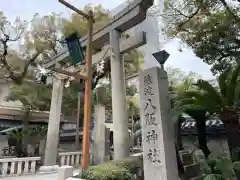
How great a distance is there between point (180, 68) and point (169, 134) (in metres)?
15.2

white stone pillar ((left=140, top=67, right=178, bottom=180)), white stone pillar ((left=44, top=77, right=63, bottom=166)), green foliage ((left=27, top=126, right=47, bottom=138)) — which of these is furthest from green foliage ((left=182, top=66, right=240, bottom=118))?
green foliage ((left=27, top=126, right=47, bottom=138))

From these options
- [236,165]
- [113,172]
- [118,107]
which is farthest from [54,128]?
[236,165]

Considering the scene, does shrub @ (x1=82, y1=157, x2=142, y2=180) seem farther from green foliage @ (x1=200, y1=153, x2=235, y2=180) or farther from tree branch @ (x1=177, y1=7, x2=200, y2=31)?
tree branch @ (x1=177, y1=7, x2=200, y2=31)

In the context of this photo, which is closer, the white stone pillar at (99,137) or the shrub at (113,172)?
the shrub at (113,172)

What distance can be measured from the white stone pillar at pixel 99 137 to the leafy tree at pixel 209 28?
4.95 metres

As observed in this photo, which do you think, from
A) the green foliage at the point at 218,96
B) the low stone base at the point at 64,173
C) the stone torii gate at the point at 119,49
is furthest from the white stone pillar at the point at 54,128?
the green foliage at the point at 218,96

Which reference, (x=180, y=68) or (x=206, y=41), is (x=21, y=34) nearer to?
(x=206, y=41)

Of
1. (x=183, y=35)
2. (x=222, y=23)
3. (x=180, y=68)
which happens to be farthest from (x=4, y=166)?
(x=180, y=68)

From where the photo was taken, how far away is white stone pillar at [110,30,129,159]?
6.91 m

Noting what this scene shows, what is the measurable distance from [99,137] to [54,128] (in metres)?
2.22

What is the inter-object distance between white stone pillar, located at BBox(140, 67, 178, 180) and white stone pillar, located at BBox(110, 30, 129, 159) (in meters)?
1.74

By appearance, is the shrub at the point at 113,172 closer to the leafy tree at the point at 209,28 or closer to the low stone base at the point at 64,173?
the low stone base at the point at 64,173

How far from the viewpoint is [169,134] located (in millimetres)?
5145

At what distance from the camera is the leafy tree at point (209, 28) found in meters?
7.85
